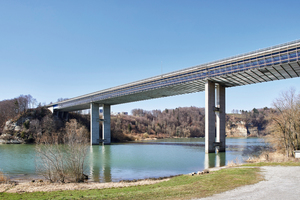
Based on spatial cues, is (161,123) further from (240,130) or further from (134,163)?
(134,163)

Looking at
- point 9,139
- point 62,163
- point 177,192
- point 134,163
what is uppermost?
point 62,163

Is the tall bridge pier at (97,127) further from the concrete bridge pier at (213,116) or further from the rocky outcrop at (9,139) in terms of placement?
the concrete bridge pier at (213,116)

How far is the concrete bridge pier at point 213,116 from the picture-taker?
145 ft

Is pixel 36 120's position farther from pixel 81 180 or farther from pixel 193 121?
pixel 193 121

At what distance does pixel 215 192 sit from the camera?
1070 cm

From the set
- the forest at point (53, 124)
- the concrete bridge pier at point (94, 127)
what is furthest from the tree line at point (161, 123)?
the concrete bridge pier at point (94, 127)

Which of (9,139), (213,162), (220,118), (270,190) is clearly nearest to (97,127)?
(9,139)

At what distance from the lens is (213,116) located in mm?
45219

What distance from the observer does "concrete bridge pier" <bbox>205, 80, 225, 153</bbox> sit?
145ft

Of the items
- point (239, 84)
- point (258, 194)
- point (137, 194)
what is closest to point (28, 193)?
point (137, 194)

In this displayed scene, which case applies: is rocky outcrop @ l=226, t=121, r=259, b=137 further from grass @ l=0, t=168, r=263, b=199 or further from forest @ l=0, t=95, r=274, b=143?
grass @ l=0, t=168, r=263, b=199

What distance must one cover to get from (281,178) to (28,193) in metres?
14.1

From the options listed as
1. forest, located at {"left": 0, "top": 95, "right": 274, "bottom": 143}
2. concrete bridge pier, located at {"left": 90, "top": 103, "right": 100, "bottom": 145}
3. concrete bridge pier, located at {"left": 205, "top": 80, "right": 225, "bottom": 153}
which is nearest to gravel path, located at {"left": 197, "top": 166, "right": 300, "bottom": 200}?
concrete bridge pier, located at {"left": 205, "top": 80, "right": 225, "bottom": 153}

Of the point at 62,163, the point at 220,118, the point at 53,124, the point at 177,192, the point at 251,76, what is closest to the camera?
the point at 177,192
